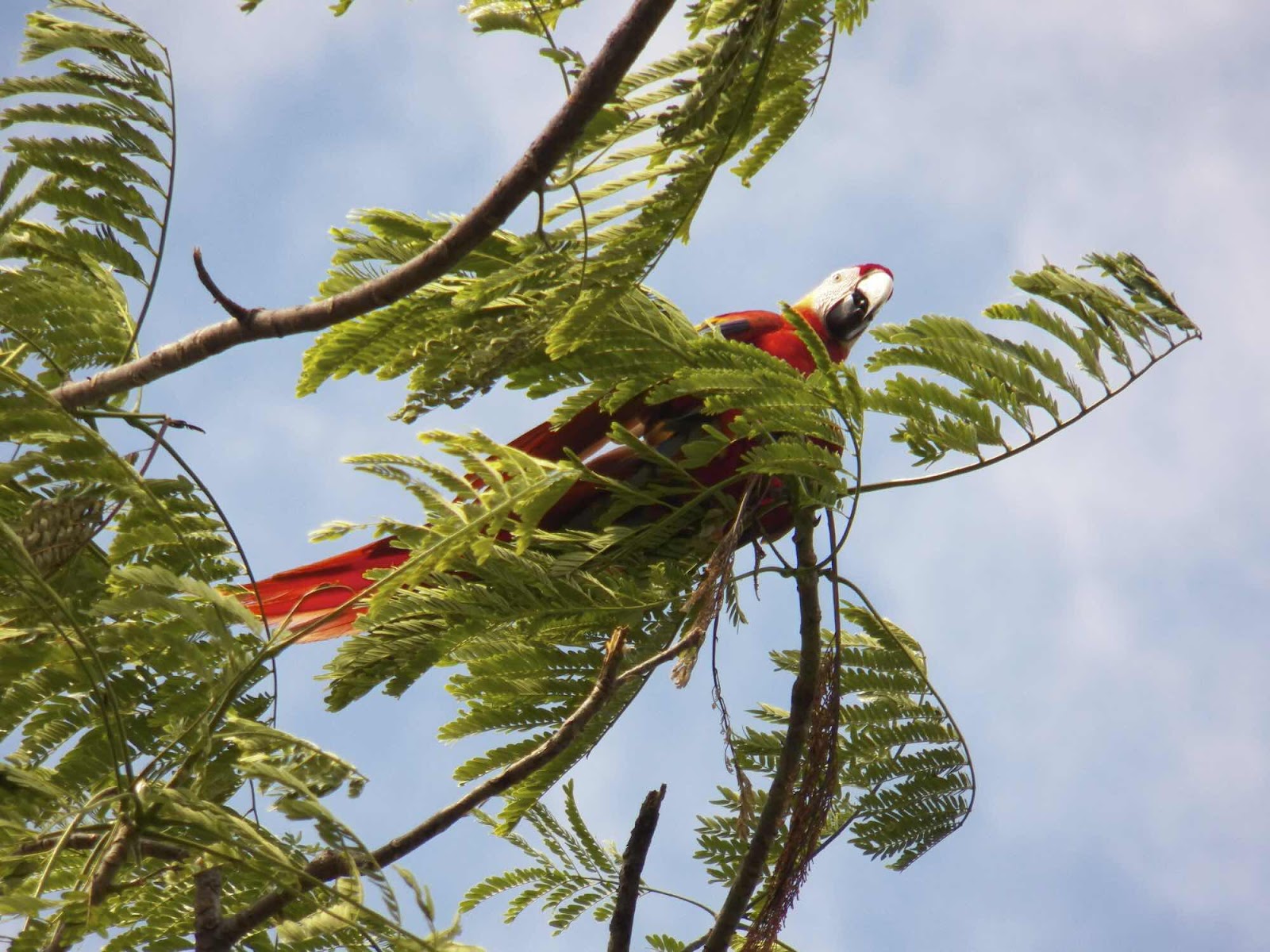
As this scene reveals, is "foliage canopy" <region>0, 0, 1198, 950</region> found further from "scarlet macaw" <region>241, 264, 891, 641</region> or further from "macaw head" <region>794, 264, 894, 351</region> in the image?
"macaw head" <region>794, 264, 894, 351</region>

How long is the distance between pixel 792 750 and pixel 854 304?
6.89ft

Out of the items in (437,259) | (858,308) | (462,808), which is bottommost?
(462,808)

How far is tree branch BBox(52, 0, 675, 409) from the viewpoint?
4.02 feet

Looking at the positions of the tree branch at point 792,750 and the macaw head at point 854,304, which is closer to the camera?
the tree branch at point 792,750

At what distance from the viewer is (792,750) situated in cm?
210

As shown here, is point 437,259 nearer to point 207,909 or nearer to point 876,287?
point 207,909

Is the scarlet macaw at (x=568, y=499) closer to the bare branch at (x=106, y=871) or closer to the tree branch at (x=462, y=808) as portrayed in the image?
the tree branch at (x=462, y=808)

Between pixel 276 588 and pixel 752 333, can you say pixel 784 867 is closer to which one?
pixel 276 588

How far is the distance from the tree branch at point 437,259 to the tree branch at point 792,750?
1.01m

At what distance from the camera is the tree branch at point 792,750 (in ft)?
6.68

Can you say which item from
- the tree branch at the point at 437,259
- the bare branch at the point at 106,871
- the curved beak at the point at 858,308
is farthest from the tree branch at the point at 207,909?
the curved beak at the point at 858,308

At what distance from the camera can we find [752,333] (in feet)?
9.67

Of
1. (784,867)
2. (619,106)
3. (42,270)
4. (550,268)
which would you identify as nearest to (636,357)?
(550,268)

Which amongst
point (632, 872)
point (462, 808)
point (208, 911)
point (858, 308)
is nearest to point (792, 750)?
point (632, 872)
